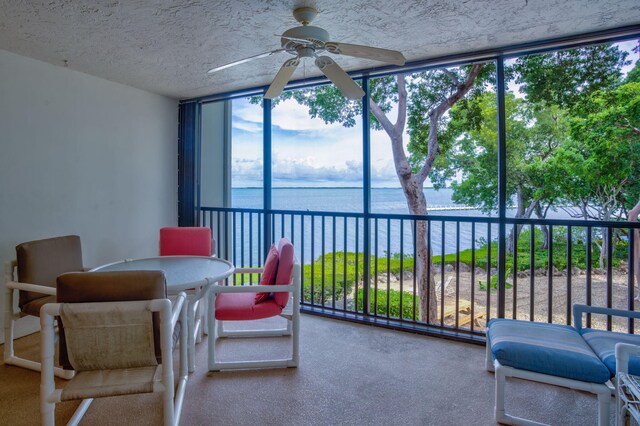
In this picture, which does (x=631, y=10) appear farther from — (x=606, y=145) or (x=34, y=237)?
(x=34, y=237)

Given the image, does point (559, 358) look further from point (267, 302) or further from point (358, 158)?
point (358, 158)

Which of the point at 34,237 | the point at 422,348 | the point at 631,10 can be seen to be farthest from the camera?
the point at 34,237

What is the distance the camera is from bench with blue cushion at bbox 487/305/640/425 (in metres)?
1.64

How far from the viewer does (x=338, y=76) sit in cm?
218

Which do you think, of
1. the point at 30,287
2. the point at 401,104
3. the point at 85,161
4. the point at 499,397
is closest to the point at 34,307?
the point at 30,287

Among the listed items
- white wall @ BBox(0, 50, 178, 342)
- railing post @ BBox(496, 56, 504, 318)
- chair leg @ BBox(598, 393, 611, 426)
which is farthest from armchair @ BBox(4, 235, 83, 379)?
railing post @ BBox(496, 56, 504, 318)

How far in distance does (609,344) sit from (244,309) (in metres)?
2.08

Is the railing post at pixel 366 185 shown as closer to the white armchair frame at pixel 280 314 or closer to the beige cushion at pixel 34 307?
the white armchair frame at pixel 280 314

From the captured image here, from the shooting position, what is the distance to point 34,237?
310cm

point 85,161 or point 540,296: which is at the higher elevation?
point 85,161

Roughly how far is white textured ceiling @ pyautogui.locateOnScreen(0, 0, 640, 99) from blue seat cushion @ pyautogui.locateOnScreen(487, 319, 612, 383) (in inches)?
76.7

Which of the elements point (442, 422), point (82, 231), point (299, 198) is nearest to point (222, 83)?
point (82, 231)

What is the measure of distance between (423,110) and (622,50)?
2251mm

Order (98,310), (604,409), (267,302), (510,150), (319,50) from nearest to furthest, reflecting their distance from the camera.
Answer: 1. (98,310)
2. (604,409)
3. (319,50)
4. (267,302)
5. (510,150)
